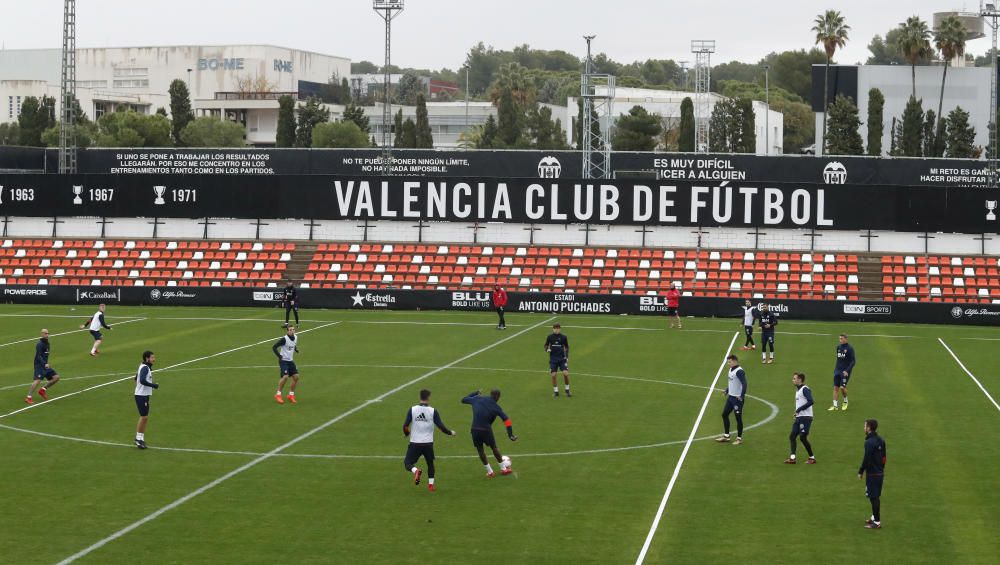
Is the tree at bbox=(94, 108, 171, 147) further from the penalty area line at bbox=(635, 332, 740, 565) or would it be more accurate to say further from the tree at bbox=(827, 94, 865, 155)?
the penalty area line at bbox=(635, 332, 740, 565)

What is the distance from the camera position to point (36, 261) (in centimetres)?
6525

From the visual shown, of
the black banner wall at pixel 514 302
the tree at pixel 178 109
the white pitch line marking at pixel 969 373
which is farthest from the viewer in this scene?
the tree at pixel 178 109

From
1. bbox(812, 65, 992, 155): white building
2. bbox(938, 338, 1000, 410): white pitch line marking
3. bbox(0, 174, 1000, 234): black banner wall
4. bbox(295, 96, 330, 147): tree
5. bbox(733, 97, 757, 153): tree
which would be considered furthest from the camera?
bbox(295, 96, 330, 147): tree

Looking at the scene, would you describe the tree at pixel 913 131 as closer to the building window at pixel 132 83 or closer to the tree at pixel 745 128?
the tree at pixel 745 128

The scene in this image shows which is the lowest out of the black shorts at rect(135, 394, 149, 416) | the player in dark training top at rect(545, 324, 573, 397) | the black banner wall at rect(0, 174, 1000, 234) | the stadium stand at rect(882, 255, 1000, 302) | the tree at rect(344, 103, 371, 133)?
the black shorts at rect(135, 394, 149, 416)

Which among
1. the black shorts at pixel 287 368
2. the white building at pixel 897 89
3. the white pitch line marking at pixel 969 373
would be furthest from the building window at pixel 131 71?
the black shorts at pixel 287 368

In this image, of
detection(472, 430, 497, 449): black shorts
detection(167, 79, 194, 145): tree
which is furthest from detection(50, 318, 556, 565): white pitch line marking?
detection(167, 79, 194, 145): tree

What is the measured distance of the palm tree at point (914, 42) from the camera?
120 meters

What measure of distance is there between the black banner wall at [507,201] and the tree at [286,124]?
172ft

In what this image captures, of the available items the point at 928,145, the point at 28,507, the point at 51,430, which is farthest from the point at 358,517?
the point at 928,145

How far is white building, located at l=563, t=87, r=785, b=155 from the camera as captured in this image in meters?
138

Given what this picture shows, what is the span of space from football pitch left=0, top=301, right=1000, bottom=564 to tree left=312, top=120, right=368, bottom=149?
79068 millimetres

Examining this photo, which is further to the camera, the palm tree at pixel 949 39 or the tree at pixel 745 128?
the palm tree at pixel 949 39

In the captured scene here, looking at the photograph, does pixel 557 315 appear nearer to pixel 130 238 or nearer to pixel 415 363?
pixel 415 363
